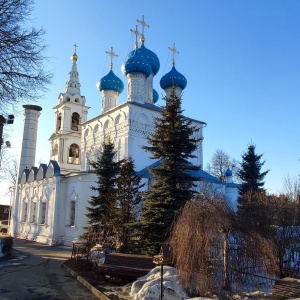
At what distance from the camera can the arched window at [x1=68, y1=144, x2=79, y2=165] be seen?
31523 mm

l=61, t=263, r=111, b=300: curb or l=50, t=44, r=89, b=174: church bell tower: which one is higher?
l=50, t=44, r=89, b=174: church bell tower

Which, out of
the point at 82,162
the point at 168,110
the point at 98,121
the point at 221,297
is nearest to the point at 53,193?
the point at 82,162

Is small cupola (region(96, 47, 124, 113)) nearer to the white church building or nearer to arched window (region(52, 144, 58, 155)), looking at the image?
the white church building

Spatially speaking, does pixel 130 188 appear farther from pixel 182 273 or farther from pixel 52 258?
pixel 182 273

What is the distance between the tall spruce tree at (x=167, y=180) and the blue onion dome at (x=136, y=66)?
13.9 meters

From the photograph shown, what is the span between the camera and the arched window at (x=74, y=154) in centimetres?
3152

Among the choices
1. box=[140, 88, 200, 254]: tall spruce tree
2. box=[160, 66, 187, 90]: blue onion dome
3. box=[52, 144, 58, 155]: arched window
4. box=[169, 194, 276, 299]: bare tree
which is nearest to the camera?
box=[169, 194, 276, 299]: bare tree

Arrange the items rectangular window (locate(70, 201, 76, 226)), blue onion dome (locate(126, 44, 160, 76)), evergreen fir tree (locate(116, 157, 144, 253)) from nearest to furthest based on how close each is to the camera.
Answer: evergreen fir tree (locate(116, 157, 144, 253)) < rectangular window (locate(70, 201, 76, 226)) < blue onion dome (locate(126, 44, 160, 76))

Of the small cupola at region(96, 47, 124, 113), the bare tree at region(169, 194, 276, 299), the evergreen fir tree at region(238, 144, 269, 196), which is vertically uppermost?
the small cupola at region(96, 47, 124, 113)

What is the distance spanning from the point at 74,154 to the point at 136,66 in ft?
35.7

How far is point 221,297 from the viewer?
23.4 feet

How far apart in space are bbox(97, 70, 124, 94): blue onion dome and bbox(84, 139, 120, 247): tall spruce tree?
1215 centimetres

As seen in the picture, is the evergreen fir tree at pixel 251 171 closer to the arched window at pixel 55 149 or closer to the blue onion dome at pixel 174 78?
the blue onion dome at pixel 174 78

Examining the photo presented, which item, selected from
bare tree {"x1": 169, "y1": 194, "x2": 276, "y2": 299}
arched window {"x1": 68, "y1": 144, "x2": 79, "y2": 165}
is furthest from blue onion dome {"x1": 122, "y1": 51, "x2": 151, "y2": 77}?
bare tree {"x1": 169, "y1": 194, "x2": 276, "y2": 299}
